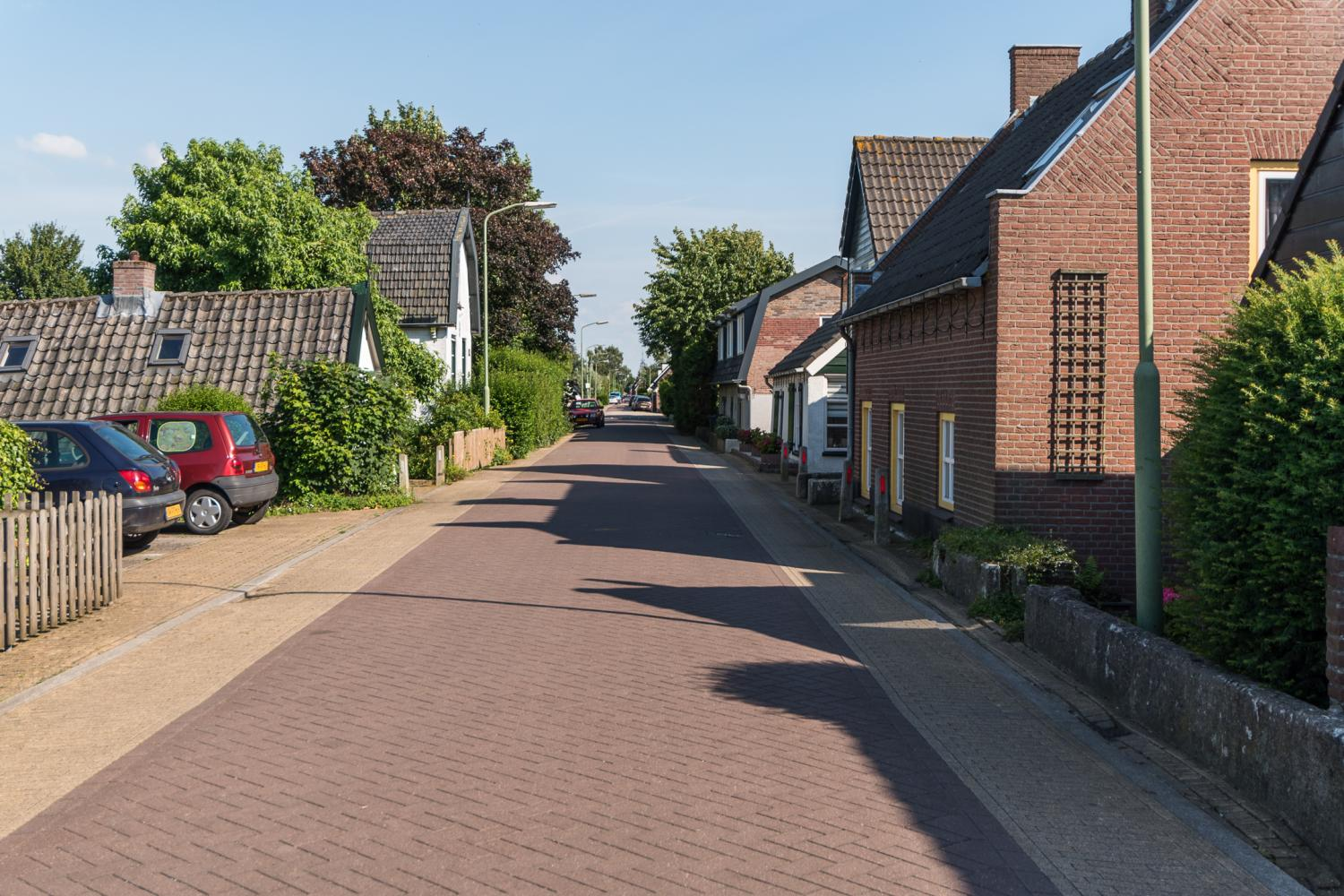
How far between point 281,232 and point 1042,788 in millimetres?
26567

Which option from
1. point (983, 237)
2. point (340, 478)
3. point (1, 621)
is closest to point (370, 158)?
point (340, 478)

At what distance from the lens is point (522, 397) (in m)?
39.8

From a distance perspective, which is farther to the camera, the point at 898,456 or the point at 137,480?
the point at 898,456

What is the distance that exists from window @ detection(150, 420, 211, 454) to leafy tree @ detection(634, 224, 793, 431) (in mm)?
42328

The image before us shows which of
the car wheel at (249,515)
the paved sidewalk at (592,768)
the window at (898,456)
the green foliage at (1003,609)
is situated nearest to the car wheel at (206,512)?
the car wheel at (249,515)

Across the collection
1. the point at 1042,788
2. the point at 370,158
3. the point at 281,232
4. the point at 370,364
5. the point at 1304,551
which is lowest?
the point at 1042,788

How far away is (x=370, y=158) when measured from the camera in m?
49.4

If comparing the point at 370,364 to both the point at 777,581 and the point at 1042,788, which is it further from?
the point at 1042,788

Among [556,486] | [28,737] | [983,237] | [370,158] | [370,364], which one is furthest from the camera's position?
[370,158]

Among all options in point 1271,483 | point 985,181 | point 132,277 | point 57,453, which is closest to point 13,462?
point 57,453

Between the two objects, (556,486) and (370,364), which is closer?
(370,364)

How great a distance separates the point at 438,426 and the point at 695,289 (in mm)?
34644

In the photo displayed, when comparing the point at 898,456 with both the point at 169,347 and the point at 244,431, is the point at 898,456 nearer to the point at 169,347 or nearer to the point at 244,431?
the point at 244,431

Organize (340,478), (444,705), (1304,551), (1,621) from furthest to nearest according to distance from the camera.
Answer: (340,478) < (1,621) < (444,705) < (1304,551)
